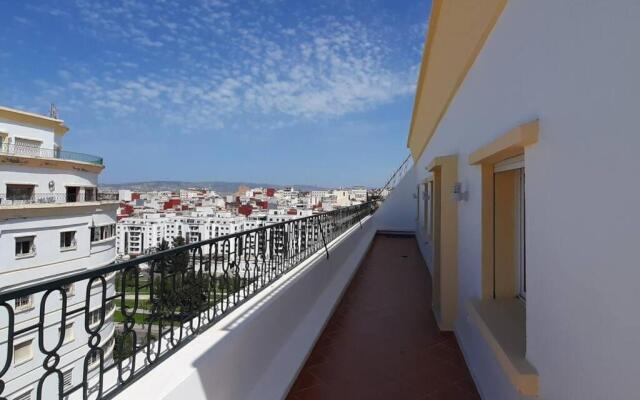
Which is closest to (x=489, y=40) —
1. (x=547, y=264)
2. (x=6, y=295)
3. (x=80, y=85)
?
(x=547, y=264)

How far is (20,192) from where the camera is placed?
11.0 m

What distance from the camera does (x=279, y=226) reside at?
153 inches

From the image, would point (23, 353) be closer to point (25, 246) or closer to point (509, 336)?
point (509, 336)

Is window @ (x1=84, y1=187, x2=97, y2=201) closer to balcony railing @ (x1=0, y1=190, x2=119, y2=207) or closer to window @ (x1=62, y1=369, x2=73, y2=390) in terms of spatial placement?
balcony railing @ (x1=0, y1=190, x2=119, y2=207)

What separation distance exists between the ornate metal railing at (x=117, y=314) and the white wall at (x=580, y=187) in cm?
181

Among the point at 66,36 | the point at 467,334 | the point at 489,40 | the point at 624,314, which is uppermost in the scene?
the point at 66,36

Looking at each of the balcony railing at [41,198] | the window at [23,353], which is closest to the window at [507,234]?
the window at [23,353]

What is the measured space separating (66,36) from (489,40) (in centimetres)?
2032

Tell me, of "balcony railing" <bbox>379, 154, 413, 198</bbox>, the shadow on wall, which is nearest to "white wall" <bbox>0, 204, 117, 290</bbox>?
the shadow on wall

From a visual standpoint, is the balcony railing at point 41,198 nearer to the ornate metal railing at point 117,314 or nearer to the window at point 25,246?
the window at point 25,246

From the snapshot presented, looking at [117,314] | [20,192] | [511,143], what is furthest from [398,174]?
[117,314]

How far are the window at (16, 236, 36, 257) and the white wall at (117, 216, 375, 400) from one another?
8672mm

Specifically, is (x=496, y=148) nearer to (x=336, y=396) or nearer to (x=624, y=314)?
(x=624, y=314)

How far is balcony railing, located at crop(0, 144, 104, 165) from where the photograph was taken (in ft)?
39.2
